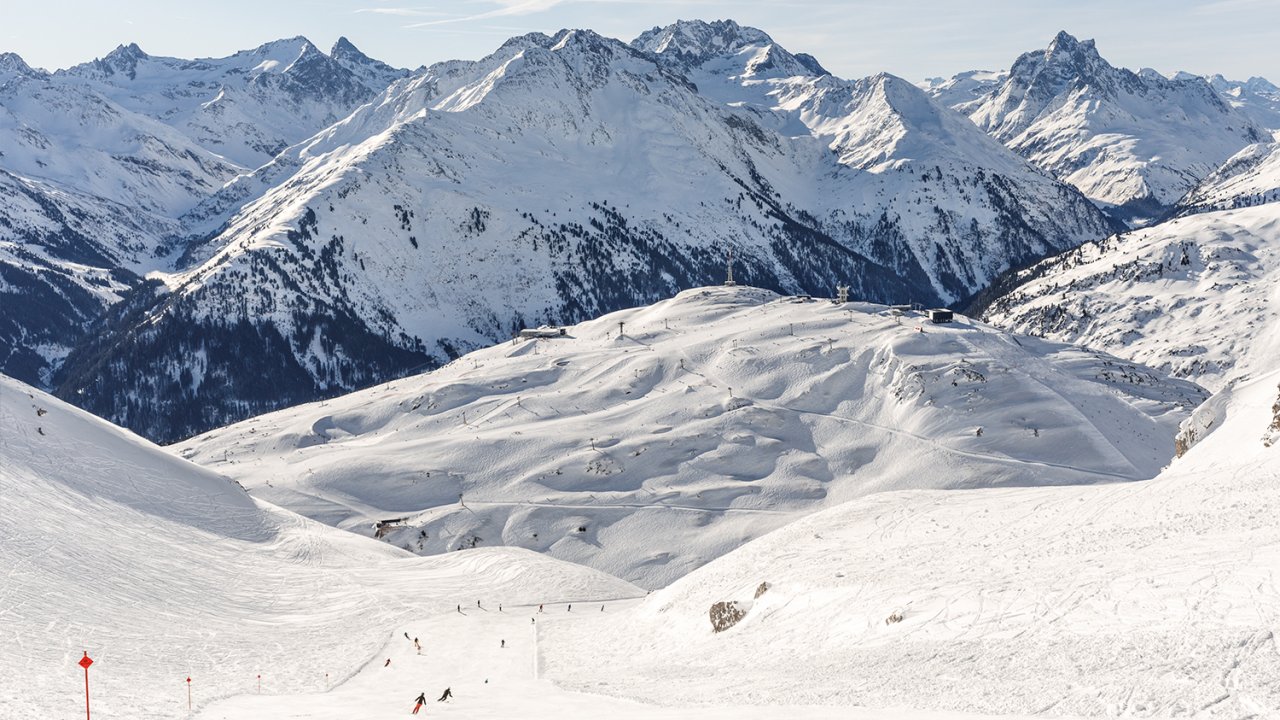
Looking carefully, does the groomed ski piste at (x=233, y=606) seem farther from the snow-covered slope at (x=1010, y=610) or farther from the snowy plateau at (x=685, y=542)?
the snow-covered slope at (x=1010, y=610)

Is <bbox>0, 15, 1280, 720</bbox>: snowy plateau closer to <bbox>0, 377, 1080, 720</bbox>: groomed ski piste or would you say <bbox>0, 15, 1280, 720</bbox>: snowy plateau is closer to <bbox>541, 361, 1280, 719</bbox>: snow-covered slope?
<bbox>541, 361, 1280, 719</bbox>: snow-covered slope

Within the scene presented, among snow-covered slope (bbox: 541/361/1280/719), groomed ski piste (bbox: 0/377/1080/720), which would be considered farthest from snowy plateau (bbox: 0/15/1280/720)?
groomed ski piste (bbox: 0/377/1080/720)

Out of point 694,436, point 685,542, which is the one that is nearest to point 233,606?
point 685,542

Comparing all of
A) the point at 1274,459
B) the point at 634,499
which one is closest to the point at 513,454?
the point at 634,499

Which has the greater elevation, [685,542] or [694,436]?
[694,436]

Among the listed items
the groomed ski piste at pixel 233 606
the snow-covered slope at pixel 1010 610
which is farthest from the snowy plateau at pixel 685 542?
the groomed ski piste at pixel 233 606

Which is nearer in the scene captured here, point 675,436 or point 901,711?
point 901,711

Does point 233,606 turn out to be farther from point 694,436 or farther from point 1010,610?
point 694,436

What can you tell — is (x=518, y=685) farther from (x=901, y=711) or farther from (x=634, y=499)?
(x=634, y=499)
